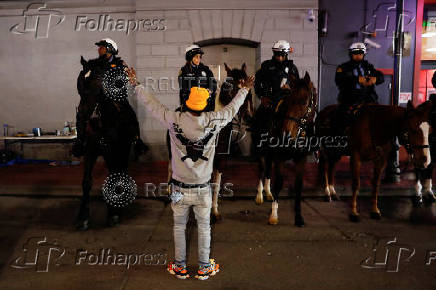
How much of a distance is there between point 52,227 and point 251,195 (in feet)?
13.1

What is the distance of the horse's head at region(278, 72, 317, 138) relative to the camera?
197 inches

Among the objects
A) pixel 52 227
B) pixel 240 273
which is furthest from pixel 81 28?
pixel 240 273

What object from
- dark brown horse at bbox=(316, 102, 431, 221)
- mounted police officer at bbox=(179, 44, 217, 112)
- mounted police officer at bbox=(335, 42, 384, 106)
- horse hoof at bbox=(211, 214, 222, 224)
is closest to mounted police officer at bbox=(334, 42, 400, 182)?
mounted police officer at bbox=(335, 42, 384, 106)

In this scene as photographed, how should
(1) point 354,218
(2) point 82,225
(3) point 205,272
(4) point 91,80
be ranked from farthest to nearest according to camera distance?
(1) point 354,218, (2) point 82,225, (4) point 91,80, (3) point 205,272

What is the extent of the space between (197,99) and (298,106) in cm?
194

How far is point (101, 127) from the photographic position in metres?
5.50

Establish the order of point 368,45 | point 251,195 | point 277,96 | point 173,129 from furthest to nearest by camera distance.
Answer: point 368,45, point 251,195, point 277,96, point 173,129

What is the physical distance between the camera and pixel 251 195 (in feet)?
24.6

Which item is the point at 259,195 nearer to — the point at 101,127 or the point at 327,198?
the point at 327,198

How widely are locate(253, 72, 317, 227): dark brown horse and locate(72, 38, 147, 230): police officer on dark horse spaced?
2.53m

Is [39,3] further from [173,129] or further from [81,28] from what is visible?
[173,129]

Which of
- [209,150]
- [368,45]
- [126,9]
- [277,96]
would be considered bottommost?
[209,150]

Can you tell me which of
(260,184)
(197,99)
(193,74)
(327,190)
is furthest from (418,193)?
(197,99)

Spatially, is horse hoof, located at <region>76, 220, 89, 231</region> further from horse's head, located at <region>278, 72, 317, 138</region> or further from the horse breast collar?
the horse breast collar
